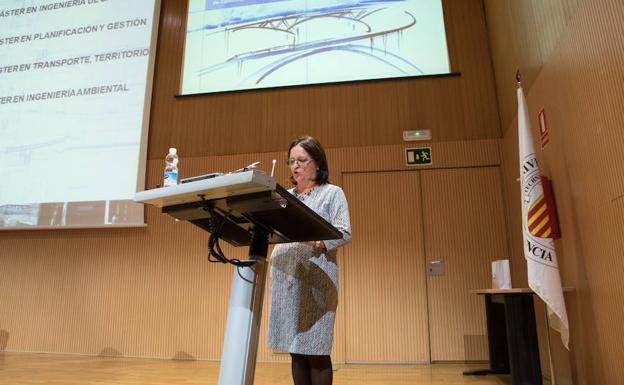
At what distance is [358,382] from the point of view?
2.78m

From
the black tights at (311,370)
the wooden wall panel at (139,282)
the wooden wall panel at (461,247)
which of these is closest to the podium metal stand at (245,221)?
the black tights at (311,370)

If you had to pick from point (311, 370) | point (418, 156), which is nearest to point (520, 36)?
point (418, 156)

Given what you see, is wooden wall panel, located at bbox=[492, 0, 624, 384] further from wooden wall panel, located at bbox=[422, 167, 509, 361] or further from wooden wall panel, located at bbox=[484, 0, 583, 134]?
wooden wall panel, located at bbox=[422, 167, 509, 361]

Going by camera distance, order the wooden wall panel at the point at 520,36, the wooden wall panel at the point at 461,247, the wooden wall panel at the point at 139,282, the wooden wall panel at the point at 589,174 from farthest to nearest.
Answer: the wooden wall panel at the point at 139,282
the wooden wall panel at the point at 461,247
the wooden wall panel at the point at 520,36
the wooden wall panel at the point at 589,174

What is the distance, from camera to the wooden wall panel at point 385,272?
3623mm

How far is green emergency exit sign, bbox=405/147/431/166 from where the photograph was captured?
394 centimetres

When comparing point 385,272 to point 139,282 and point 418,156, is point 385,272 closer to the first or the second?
point 418,156

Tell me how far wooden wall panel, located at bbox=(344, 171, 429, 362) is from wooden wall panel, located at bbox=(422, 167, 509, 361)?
0.37 ft

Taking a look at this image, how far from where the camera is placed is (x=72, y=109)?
173 inches

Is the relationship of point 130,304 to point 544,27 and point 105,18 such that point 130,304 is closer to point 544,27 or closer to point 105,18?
point 105,18

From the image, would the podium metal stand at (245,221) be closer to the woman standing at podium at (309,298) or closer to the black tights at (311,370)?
the woman standing at podium at (309,298)

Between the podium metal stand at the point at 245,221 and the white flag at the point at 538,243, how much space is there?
5.63 ft

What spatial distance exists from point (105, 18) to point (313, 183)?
172 inches

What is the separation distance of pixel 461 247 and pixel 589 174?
1745 mm
